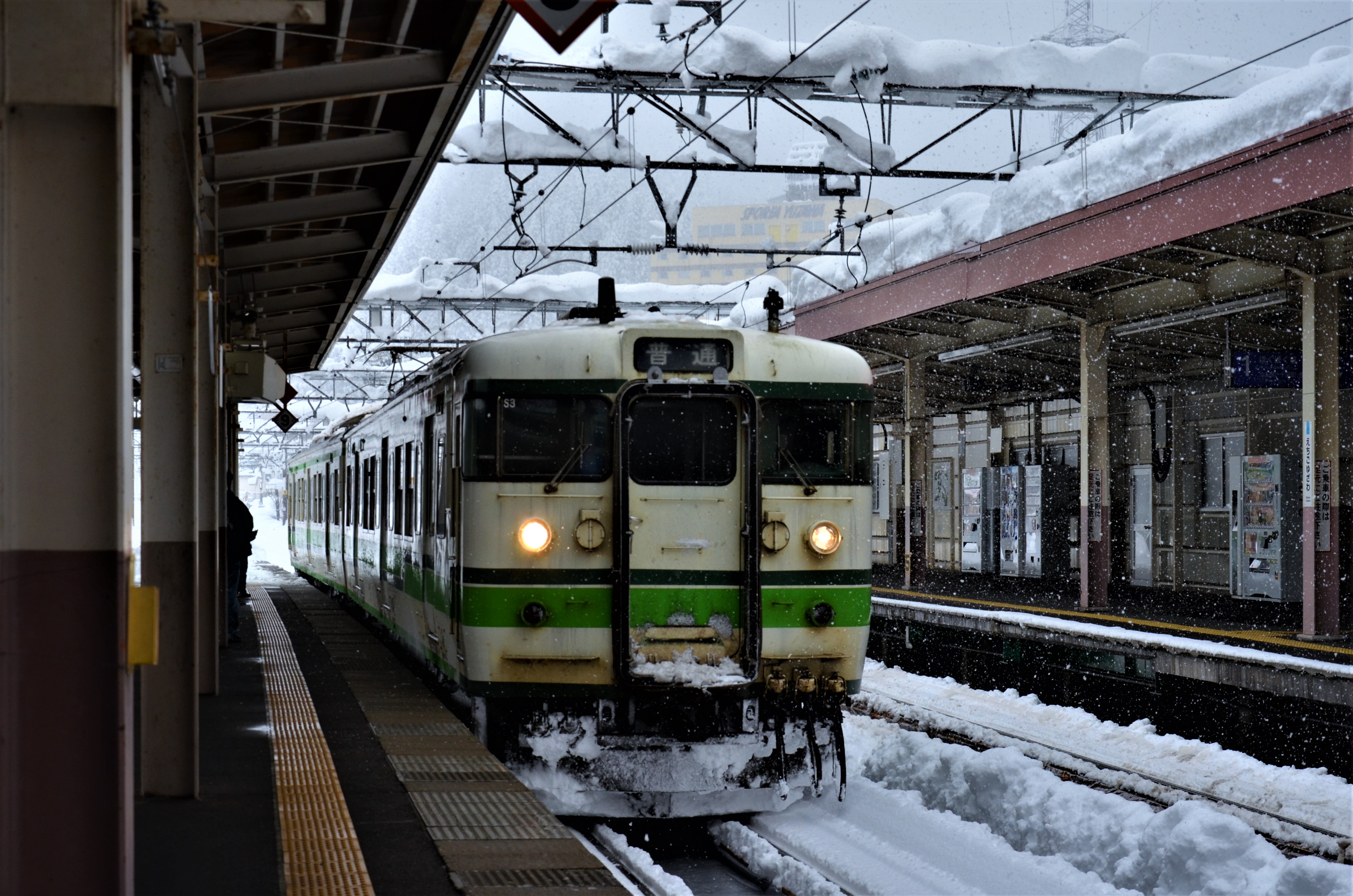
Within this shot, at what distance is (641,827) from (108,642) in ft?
16.6

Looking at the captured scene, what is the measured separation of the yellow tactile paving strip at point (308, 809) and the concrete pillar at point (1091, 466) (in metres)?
9.27

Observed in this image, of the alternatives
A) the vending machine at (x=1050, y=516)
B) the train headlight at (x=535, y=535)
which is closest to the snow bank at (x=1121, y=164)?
the vending machine at (x=1050, y=516)

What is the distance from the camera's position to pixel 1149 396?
65.7 feet

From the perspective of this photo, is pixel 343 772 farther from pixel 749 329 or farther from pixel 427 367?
pixel 427 367

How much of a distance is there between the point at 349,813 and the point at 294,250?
8151mm

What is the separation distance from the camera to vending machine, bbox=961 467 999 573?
22.3 meters

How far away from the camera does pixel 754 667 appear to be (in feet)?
24.8

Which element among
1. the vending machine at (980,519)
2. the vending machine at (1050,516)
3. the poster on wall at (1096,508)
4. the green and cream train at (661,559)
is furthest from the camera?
the vending machine at (980,519)

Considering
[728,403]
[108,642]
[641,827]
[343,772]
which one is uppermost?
[728,403]

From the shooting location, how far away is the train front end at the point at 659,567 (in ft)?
24.5

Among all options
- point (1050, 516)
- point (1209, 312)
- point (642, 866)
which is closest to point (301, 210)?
point (642, 866)

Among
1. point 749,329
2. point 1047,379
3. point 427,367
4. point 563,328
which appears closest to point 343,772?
point 563,328

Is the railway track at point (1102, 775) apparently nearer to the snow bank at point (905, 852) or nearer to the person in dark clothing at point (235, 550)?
the snow bank at point (905, 852)

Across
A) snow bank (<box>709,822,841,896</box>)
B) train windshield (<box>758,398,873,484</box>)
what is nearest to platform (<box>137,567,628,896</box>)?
snow bank (<box>709,822,841,896</box>)
